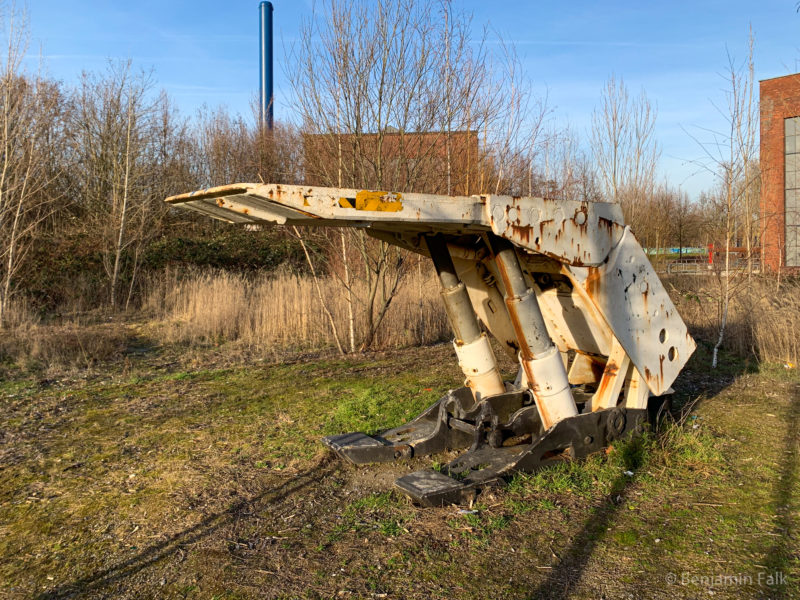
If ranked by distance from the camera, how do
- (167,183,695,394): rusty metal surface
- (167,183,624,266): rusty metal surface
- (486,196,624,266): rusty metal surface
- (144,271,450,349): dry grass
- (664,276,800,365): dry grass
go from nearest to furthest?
(167,183,624,266): rusty metal surface
(167,183,695,394): rusty metal surface
(486,196,624,266): rusty metal surface
(664,276,800,365): dry grass
(144,271,450,349): dry grass

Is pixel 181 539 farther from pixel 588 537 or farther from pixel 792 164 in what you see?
pixel 792 164

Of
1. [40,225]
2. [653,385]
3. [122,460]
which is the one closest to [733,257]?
[653,385]

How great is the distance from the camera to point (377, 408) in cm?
554

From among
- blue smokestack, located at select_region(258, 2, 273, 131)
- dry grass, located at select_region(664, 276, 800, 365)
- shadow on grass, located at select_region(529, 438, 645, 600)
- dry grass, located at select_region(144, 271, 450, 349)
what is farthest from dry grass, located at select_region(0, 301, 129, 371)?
blue smokestack, located at select_region(258, 2, 273, 131)

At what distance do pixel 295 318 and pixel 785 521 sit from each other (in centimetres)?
777

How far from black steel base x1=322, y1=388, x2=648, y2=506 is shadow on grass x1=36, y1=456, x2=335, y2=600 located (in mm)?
344

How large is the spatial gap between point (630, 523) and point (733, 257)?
7981mm

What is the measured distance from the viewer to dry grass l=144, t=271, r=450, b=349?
9.48 m

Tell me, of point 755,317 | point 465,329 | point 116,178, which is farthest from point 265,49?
point 465,329

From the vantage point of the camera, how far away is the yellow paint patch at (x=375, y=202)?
9.53ft

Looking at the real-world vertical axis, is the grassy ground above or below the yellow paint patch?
below

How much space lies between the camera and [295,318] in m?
10.0

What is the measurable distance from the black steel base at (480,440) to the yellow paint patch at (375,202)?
1568mm

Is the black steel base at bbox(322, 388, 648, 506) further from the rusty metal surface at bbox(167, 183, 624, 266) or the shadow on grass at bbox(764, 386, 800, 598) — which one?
the rusty metal surface at bbox(167, 183, 624, 266)
